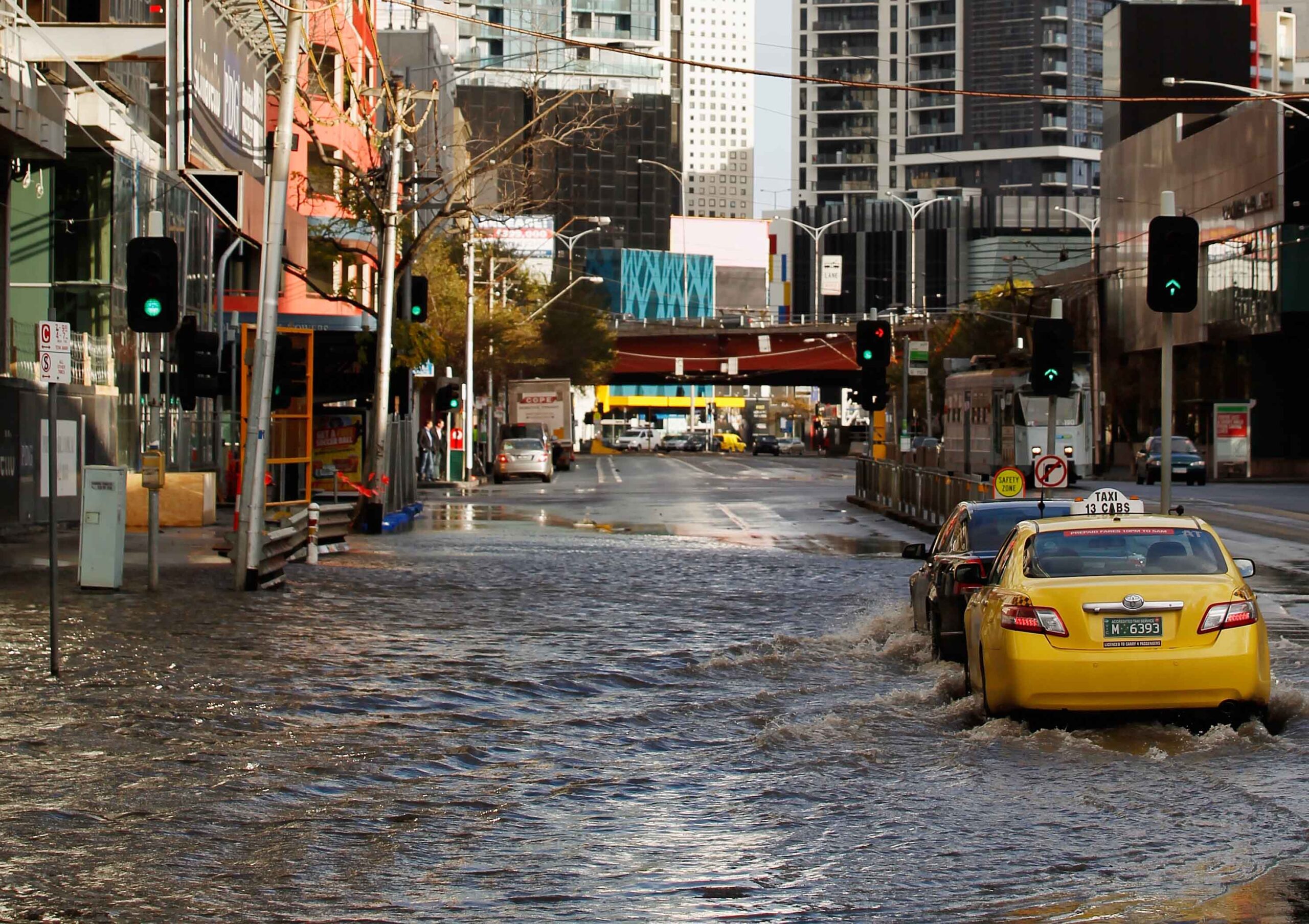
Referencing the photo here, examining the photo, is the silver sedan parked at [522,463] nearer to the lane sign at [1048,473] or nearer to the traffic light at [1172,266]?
the lane sign at [1048,473]

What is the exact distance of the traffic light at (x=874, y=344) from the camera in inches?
1602

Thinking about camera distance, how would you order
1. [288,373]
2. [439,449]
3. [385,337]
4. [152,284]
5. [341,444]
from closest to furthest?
[152,284] → [288,373] → [385,337] → [341,444] → [439,449]

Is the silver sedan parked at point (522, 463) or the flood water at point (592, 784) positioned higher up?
the silver sedan parked at point (522, 463)

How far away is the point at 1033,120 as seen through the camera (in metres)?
177

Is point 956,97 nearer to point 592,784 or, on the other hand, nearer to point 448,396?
point 448,396

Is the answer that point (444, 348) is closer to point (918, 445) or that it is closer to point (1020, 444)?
point (1020, 444)

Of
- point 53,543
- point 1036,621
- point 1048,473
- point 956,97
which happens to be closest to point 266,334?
point 53,543

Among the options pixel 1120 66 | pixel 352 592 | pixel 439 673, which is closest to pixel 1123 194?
pixel 1120 66

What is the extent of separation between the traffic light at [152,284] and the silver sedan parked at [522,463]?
134ft

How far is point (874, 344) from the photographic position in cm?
4094

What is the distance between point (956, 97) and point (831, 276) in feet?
116

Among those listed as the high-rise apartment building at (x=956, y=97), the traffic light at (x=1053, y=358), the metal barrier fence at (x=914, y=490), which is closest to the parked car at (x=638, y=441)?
the high-rise apartment building at (x=956, y=97)

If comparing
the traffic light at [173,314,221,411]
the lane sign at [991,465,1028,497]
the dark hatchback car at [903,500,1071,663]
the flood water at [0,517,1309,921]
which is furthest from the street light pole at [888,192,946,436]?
the flood water at [0,517,1309,921]

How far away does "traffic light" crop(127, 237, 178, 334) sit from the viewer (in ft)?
64.0
